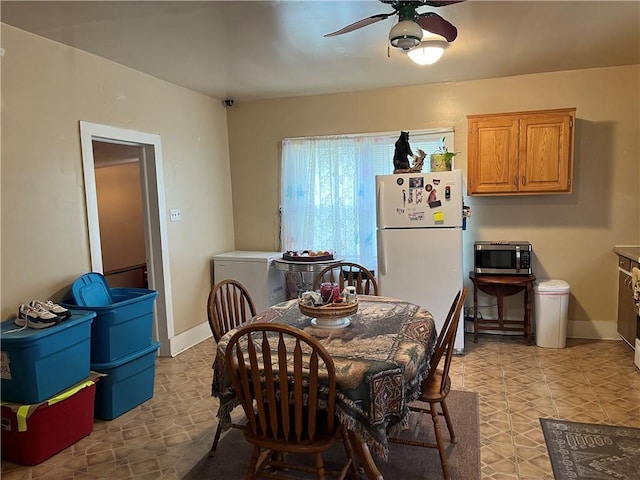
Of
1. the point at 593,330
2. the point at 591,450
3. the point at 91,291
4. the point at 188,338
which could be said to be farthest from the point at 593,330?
the point at 91,291

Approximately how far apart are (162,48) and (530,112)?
3.07 metres

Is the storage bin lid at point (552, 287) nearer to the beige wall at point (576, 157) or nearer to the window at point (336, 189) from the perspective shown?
the beige wall at point (576, 157)

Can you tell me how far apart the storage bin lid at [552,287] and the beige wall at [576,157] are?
237 mm

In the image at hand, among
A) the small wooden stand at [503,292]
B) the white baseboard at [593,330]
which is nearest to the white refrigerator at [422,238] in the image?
the small wooden stand at [503,292]

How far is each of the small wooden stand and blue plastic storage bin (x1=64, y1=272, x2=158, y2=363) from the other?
2.82 meters

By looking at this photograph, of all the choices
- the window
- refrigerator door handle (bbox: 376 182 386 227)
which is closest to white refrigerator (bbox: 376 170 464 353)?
refrigerator door handle (bbox: 376 182 386 227)

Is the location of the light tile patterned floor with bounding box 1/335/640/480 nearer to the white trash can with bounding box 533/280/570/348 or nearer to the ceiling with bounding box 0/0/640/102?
the white trash can with bounding box 533/280/570/348

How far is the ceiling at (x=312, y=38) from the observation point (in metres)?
2.56

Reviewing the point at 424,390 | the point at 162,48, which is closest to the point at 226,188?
the point at 162,48

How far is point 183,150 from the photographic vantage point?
4.40 metres

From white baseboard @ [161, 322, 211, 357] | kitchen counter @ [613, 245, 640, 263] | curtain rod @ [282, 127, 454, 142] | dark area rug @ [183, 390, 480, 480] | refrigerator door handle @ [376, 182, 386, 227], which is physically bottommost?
dark area rug @ [183, 390, 480, 480]

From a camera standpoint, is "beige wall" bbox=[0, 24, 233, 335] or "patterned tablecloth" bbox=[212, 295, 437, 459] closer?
"patterned tablecloth" bbox=[212, 295, 437, 459]

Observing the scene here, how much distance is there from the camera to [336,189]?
15.8ft

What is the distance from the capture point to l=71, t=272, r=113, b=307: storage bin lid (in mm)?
3062
